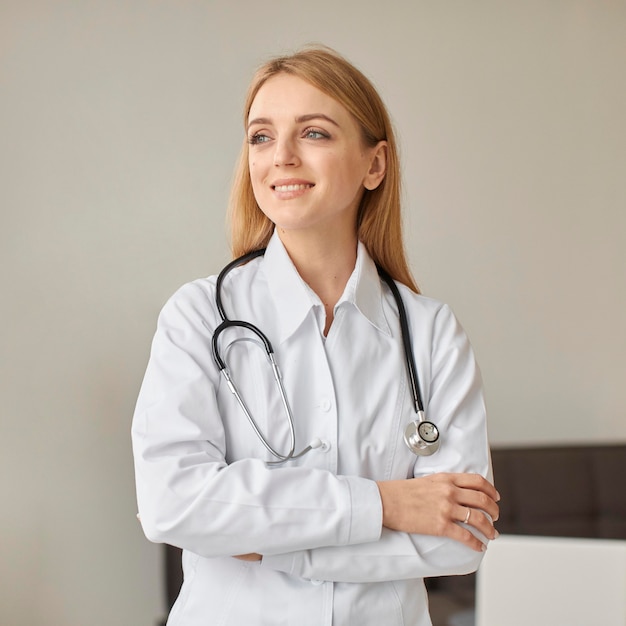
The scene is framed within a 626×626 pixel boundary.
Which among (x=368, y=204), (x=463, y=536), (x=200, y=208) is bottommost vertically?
(x=463, y=536)

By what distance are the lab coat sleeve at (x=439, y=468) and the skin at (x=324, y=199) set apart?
1.2 inches

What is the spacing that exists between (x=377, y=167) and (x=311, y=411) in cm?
48

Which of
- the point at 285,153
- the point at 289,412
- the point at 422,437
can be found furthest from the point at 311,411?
the point at 285,153

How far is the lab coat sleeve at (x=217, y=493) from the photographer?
4.32 feet

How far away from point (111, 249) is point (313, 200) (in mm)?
1694

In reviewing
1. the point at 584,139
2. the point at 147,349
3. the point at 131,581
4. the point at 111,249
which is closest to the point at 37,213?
the point at 111,249

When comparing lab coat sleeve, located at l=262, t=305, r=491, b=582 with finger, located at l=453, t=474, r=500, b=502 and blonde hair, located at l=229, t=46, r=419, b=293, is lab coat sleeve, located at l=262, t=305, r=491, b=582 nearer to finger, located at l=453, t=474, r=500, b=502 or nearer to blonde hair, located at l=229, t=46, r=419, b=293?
finger, located at l=453, t=474, r=500, b=502

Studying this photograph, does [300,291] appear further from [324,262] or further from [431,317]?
A: [431,317]

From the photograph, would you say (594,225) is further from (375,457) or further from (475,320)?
(375,457)

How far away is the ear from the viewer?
1626 mm

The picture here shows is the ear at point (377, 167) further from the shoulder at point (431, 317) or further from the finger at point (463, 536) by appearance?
the finger at point (463, 536)

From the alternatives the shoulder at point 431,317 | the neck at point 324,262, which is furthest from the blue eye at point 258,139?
the shoulder at point 431,317

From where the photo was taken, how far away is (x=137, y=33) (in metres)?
3.06

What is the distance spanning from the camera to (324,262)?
5.30 feet
